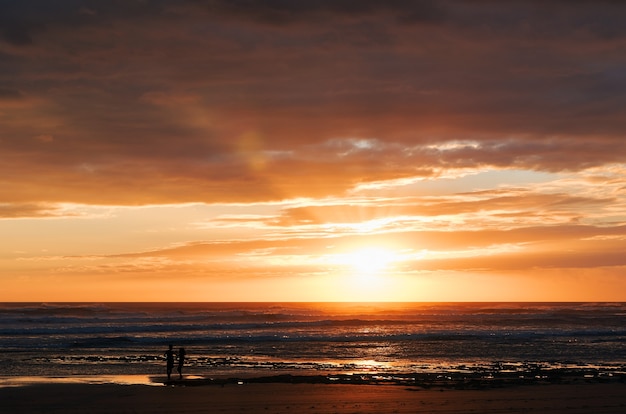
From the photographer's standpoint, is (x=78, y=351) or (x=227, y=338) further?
(x=227, y=338)

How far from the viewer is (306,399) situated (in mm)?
22297

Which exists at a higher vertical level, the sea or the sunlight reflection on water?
the sea

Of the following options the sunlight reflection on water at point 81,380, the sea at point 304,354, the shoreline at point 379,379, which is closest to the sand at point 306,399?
the shoreline at point 379,379

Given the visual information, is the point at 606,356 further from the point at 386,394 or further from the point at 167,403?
the point at 167,403

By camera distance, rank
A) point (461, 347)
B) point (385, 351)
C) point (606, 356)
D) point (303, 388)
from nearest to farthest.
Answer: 1. point (303, 388)
2. point (606, 356)
3. point (385, 351)
4. point (461, 347)

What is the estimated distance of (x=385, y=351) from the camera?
42.7 metres

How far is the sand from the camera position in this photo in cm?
2053

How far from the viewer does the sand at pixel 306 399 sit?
20.5 metres

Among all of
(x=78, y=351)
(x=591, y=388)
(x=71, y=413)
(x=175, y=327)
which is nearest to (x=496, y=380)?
(x=591, y=388)

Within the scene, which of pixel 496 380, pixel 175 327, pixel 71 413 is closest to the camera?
pixel 71 413

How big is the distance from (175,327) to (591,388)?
55219mm

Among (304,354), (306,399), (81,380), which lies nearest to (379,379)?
(306,399)

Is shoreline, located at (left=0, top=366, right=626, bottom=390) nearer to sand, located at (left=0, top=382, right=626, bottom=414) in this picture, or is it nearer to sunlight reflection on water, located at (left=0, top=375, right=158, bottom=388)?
sunlight reflection on water, located at (left=0, top=375, right=158, bottom=388)

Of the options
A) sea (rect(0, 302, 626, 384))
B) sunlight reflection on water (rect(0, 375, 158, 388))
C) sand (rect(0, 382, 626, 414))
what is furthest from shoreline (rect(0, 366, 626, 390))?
sand (rect(0, 382, 626, 414))
